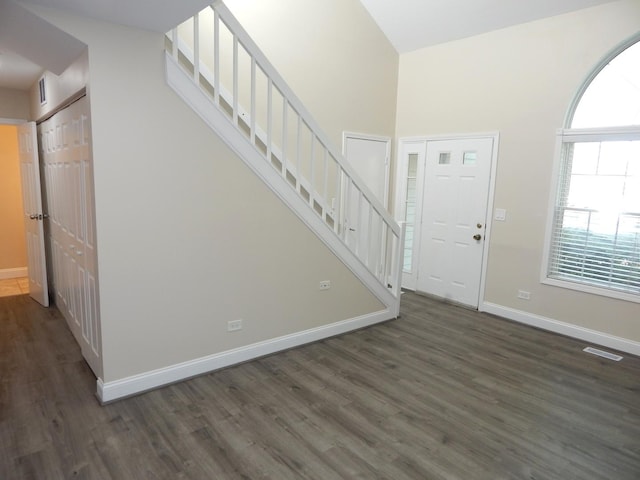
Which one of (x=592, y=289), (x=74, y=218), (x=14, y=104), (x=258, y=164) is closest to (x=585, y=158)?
(x=592, y=289)

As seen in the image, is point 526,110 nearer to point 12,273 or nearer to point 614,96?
point 614,96

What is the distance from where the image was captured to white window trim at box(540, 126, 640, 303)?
3.78m

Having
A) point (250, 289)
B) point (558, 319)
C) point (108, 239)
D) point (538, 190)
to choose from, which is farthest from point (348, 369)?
point (538, 190)

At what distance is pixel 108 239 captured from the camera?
2.64 metres

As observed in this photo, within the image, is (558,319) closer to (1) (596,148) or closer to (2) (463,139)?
(1) (596,148)

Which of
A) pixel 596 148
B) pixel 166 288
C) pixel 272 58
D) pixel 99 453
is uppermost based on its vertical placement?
pixel 272 58

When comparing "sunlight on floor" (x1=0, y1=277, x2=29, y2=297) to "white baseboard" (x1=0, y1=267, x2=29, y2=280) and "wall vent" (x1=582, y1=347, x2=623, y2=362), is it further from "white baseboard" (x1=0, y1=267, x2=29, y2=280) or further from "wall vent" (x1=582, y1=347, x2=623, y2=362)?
"wall vent" (x1=582, y1=347, x2=623, y2=362)

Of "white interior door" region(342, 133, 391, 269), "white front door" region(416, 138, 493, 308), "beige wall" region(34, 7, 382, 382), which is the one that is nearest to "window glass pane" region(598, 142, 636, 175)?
"white front door" region(416, 138, 493, 308)

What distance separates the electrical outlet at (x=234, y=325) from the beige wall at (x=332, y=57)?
2.71 meters

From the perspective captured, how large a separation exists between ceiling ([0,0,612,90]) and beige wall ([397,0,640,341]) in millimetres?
125

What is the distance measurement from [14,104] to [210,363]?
13.0ft

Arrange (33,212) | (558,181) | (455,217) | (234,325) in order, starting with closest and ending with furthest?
(234,325)
(558,181)
(33,212)
(455,217)

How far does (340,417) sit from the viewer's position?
8.80 ft

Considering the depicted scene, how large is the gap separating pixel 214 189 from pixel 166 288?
81 centimetres
